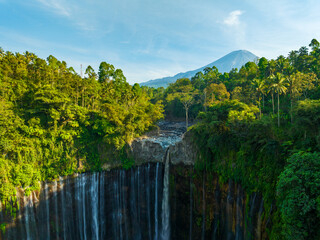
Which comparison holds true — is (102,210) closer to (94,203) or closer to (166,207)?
(94,203)

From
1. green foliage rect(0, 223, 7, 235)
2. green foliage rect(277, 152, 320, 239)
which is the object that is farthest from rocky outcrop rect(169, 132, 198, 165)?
green foliage rect(0, 223, 7, 235)

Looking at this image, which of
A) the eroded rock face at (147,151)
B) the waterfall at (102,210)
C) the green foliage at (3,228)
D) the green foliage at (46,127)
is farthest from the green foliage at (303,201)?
the green foliage at (3,228)

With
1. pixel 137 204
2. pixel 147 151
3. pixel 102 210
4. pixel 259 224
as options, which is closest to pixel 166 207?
pixel 137 204

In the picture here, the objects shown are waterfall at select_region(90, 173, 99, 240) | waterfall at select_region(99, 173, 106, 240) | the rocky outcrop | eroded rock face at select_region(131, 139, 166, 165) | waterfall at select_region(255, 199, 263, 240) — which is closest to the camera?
waterfall at select_region(255, 199, 263, 240)

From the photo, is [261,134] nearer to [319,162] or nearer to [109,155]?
[319,162]

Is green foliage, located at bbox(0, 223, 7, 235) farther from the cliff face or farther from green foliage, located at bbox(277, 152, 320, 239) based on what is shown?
green foliage, located at bbox(277, 152, 320, 239)

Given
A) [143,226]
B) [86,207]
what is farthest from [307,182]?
[86,207]
